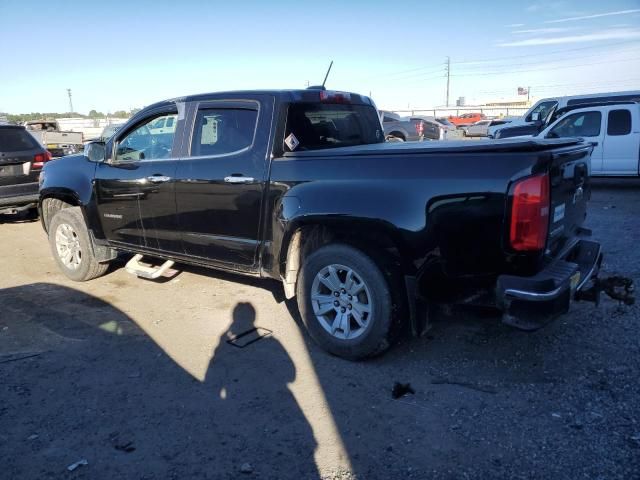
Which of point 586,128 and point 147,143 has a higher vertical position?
point 147,143

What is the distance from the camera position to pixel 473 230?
3014mm

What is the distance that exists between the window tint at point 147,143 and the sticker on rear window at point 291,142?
1258 millimetres

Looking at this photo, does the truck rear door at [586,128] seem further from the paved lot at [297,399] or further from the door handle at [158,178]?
the door handle at [158,178]

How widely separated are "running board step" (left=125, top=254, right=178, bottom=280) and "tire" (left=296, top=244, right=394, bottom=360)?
1.89 meters

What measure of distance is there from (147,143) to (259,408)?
2.99m

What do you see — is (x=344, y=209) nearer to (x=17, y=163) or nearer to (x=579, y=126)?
(x=17, y=163)

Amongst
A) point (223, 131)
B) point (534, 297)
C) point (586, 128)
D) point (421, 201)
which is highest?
point (223, 131)

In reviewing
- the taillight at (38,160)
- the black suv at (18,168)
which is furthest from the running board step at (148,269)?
the taillight at (38,160)

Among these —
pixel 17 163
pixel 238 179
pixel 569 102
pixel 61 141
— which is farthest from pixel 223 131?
pixel 61 141

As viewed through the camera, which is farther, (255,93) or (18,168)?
(18,168)

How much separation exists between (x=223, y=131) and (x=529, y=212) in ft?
8.53

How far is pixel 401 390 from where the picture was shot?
3340mm

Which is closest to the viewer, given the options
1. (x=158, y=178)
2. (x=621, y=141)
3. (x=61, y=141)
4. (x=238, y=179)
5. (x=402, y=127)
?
(x=238, y=179)

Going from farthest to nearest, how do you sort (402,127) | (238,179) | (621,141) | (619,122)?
(402,127)
(619,122)
(621,141)
(238,179)
